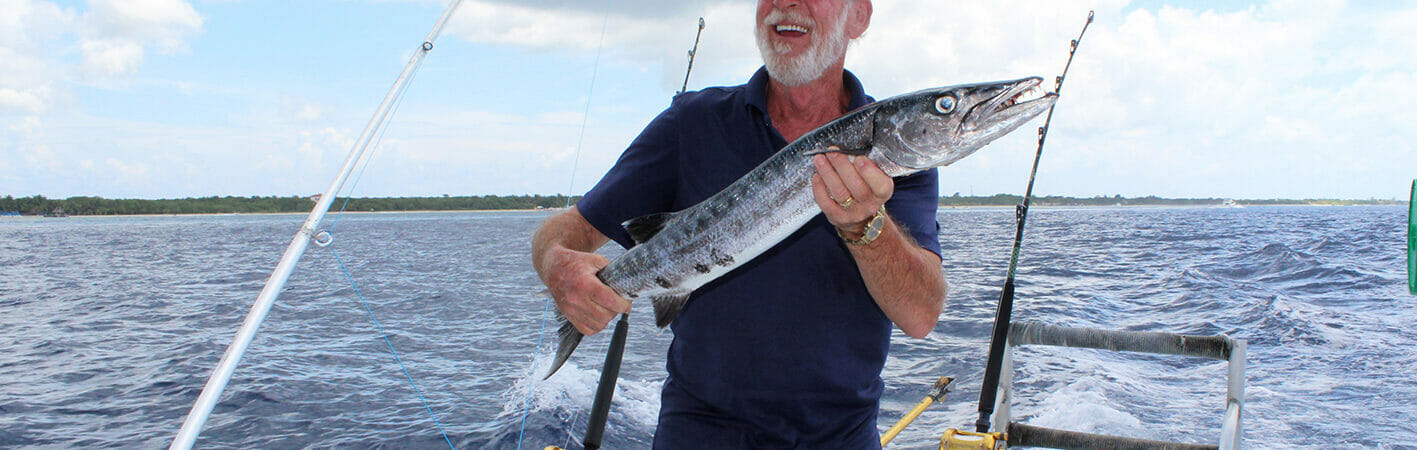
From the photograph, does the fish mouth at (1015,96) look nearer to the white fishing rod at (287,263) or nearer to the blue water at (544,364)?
the white fishing rod at (287,263)

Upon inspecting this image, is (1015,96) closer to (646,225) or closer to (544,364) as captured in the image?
(646,225)

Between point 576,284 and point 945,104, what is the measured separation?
137cm

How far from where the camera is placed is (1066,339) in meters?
3.80

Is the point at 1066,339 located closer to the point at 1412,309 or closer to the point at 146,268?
the point at 1412,309

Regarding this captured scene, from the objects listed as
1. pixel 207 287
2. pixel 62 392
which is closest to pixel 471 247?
pixel 207 287

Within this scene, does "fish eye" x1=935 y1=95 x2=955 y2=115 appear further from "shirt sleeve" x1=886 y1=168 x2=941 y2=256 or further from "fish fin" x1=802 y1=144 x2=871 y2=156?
"shirt sleeve" x1=886 y1=168 x2=941 y2=256

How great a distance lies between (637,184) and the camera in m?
3.01

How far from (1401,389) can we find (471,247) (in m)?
34.7

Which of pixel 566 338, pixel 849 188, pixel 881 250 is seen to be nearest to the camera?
pixel 849 188

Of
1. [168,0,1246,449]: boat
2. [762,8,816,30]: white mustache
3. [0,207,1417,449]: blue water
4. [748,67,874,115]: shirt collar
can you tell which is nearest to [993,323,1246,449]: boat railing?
[168,0,1246,449]: boat

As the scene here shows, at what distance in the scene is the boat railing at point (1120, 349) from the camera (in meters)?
3.43

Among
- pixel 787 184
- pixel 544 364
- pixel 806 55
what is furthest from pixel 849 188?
pixel 544 364

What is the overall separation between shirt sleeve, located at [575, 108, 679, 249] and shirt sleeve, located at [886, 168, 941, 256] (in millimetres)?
848

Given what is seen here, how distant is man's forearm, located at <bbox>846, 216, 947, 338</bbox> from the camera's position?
2.44 meters
